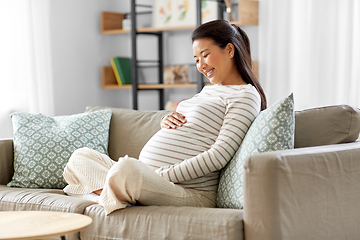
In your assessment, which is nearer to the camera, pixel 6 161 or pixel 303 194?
pixel 303 194

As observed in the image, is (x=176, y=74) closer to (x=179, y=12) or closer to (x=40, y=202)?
(x=179, y=12)

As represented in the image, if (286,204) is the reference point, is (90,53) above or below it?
above

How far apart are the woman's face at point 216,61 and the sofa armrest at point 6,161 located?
39.9 inches

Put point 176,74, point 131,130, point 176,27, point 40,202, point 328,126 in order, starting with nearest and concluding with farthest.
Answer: point 328,126 → point 40,202 → point 131,130 → point 176,27 → point 176,74

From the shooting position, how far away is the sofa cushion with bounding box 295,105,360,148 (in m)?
1.69

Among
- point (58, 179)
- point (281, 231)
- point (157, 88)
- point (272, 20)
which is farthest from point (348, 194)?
point (157, 88)

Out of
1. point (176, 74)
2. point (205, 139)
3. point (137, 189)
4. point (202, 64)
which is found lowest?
point (137, 189)

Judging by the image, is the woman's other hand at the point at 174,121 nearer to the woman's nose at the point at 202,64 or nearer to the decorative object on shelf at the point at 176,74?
the woman's nose at the point at 202,64

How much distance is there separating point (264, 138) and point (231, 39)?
51 centimetres

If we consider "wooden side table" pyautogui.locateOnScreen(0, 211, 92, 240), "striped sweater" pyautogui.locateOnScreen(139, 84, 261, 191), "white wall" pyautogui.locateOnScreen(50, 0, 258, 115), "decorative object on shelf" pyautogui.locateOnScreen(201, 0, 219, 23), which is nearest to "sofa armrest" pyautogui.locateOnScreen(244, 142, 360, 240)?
"striped sweater" pyautogui.locateOnScreen(139, 84, 261, 191)

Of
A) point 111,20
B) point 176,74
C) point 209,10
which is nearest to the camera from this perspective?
point 209,10

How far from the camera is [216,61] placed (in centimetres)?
189

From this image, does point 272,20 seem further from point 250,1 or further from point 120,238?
point 120,238

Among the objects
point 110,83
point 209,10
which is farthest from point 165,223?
point 110,83
